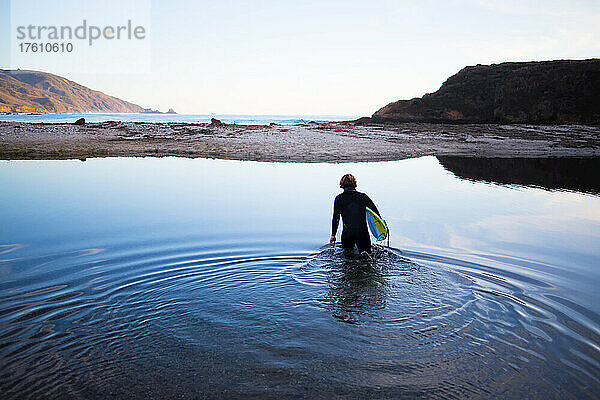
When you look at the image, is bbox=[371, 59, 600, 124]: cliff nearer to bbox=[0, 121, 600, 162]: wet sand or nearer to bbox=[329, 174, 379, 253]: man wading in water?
bbox=[0, 121, 600, 162]: wet sand

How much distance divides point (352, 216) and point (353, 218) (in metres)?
0.05

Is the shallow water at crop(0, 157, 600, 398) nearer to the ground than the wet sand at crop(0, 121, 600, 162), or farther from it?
nearer to the ground

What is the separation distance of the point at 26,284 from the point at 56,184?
1182 cm

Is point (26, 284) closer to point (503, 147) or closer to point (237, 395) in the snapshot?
point (237, 395)

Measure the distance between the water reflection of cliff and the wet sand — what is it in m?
3.60

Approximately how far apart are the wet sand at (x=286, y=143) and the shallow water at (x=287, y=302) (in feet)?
54.1

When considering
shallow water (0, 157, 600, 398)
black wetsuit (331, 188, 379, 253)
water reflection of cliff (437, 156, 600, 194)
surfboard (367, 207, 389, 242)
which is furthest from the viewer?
water reflection of cliff (437, 156, 600, 194)

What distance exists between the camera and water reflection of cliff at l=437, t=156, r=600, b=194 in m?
20.7

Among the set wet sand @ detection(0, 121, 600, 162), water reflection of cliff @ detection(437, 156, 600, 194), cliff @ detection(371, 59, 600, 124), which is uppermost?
cliff @ detection(371, 59, 600, 124)

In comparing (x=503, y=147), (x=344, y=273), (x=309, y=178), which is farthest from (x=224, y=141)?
(x=344, y=273)

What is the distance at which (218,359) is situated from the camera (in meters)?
5.45

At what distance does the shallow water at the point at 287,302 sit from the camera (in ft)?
16.6

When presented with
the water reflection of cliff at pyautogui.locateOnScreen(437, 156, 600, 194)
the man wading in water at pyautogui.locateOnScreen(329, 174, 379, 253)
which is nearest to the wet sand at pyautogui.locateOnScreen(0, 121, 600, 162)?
the water reflection of cliff at pyautogui.locateOnScreen(437, 156, 600, 194)

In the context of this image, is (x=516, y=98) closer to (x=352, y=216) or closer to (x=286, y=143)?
(x=286, y=143)
